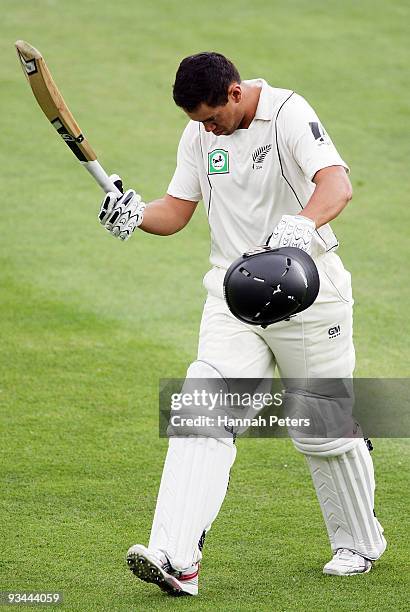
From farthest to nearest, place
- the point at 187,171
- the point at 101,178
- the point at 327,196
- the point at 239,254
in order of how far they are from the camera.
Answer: the point at 187,171 < the point at 101,178 < the point at 239,254 < the point at 327,196

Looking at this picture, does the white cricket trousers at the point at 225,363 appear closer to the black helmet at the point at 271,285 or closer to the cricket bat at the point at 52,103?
the black helmet at the point at 271,285

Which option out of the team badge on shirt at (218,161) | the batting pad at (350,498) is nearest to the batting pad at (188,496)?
the batting pad at (350,498)

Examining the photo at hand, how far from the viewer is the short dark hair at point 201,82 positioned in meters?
4.46

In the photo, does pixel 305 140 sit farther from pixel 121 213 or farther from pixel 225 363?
pixel 225 363

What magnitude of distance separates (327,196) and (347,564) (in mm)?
1518

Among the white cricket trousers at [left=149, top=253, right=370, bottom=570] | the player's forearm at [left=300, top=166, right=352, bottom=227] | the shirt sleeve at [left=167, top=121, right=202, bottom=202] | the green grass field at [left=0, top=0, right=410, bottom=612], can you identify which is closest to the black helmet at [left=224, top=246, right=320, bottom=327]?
the player's forearm at [left=300, top=166, right=352, bottom=227]

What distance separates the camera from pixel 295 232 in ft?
14.1

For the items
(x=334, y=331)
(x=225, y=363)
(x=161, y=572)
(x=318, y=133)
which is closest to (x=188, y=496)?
(x=161, y=572)

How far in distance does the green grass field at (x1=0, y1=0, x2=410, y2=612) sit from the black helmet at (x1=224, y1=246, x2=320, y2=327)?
3.56ft

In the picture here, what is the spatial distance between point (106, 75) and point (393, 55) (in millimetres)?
3517

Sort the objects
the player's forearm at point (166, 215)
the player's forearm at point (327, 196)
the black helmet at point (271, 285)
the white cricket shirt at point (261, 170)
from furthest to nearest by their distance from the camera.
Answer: the player's forearm at point (166, 215), the white cricket shirt at point (261, 170), the player's forearm at point (327, 196), the black helmet at point (271, 285)

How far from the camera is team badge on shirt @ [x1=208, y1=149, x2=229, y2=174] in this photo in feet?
15.6

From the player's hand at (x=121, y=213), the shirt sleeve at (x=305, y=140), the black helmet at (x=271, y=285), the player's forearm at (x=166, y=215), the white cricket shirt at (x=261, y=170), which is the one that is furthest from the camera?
the player's forearm at (x=166, y=215)

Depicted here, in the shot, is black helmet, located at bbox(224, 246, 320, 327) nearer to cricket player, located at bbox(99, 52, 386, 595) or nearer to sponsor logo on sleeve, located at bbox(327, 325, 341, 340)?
cricket player, located at bbox(99, 52, 386, 595)
